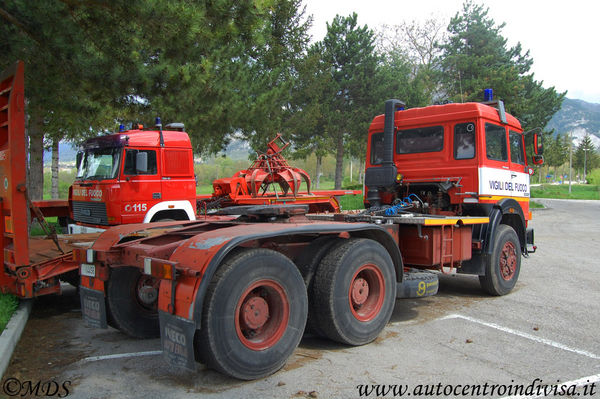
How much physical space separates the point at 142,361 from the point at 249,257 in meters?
1.63

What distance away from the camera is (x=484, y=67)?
32.0 m

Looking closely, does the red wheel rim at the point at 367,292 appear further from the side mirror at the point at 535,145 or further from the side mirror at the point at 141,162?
the side mirror at the point at 141,162

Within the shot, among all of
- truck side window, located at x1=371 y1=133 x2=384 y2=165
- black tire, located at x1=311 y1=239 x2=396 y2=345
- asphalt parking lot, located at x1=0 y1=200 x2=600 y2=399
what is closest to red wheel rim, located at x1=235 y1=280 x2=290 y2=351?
asphalt parking lot, located at x1=0 y1=200 x2=600 y2=399

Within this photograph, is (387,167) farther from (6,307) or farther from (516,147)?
(6,307)

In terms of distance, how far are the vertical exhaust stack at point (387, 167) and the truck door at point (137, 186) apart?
Result: 3904 mm

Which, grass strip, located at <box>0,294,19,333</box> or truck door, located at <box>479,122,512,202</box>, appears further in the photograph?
truck door, located at <box>479,122,512,202</box>

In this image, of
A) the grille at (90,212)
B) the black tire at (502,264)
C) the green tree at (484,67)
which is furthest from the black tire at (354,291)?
the green tree at (484,67)

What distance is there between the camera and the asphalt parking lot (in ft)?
13.0

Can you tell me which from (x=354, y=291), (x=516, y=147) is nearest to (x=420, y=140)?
(x=516, y=147)

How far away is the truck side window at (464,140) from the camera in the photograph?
7.19 m

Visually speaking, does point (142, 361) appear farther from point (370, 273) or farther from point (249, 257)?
point (370, 273)

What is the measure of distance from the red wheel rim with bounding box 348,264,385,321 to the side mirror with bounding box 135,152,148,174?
5.04 meters

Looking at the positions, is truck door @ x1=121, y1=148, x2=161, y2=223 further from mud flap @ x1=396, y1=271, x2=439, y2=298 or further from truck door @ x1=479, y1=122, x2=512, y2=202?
truck door @ x1=479, y1=122, x2=512, y2=202

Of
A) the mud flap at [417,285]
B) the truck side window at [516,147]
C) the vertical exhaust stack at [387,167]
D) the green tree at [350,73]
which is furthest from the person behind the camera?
the green tree at [350,73]
